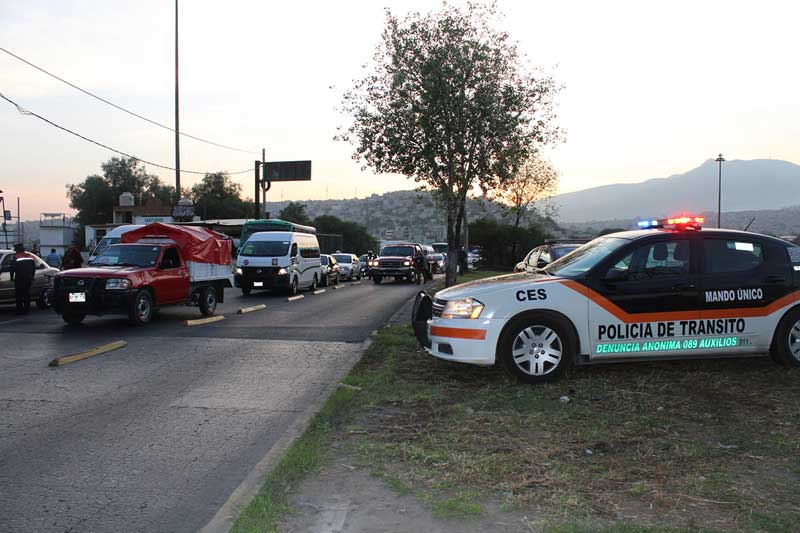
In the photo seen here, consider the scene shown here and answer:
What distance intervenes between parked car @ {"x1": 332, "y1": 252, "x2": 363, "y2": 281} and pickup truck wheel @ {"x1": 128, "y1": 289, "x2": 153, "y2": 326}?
21.5 meters

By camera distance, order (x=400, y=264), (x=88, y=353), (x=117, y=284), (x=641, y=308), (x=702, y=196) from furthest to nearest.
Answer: (x=702, y=196), (x=400, y=264), (x=117, y=284), (x=88, y=353), (x=641, y=308)

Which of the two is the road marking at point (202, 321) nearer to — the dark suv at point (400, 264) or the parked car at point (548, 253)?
the parked car at point (548, 253)

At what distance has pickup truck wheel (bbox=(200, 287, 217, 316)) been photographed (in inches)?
608

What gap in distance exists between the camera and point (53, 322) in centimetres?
1423

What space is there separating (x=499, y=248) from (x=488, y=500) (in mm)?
49601

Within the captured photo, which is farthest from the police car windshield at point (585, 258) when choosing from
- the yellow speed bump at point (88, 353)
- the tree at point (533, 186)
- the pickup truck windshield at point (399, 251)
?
the tree at point (533, 186)

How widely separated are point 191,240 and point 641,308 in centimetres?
1105

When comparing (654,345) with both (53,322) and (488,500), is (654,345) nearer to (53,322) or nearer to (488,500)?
(488,500)

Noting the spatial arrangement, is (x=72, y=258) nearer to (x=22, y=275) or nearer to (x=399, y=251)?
(x=22, y=275)

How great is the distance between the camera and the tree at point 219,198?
287ft

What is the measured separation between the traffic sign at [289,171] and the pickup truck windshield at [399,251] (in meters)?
26.5

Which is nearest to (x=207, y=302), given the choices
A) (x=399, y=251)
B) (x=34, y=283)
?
(x=34, y=283)

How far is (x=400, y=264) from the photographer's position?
101 ft

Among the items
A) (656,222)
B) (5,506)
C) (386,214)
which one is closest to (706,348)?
(656,222)
